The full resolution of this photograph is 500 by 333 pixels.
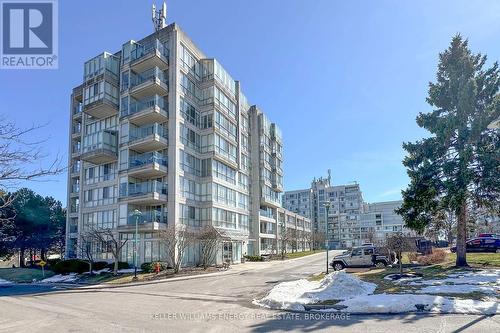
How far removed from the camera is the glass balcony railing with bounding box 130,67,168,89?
39888 millimetres

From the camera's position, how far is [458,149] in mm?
26141

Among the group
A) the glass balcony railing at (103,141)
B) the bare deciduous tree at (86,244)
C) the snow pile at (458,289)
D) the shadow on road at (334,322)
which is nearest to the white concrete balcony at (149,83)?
the glass balcony railing at (103,141)

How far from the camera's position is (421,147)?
1083 inches

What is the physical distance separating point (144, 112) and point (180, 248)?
47.4ft

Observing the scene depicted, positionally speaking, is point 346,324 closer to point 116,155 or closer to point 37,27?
point 37,27

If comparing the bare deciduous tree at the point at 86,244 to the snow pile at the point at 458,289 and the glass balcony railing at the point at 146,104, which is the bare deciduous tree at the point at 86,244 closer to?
the glass balcony railing at the point at 146,104

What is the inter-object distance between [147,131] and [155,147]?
2019mm

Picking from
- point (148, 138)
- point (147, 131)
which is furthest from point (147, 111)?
point (148, 138)

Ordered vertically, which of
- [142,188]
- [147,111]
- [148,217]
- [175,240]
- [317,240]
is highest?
[147,111]

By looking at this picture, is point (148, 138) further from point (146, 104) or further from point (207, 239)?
point (207, 239)

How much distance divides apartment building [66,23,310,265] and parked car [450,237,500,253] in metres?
25.4

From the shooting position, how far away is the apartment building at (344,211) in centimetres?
14538

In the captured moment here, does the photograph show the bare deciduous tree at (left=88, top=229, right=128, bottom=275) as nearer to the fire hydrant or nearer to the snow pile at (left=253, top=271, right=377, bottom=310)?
the fire hydrant

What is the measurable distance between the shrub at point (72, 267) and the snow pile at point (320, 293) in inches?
985
